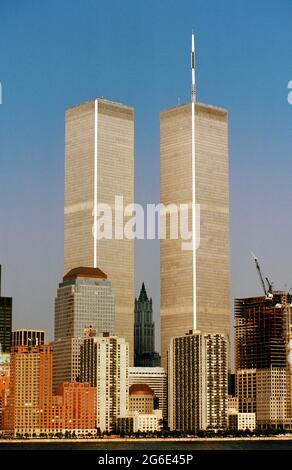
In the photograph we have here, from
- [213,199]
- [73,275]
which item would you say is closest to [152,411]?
→ [73,275]

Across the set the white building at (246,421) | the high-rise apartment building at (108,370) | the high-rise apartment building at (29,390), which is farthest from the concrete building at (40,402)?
the white building at (246,421)

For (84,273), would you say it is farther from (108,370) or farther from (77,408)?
(77,408)

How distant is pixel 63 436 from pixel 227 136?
29.7 meters

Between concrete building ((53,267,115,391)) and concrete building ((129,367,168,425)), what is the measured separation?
3.51 metres

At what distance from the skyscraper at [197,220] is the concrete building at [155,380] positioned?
219 cm

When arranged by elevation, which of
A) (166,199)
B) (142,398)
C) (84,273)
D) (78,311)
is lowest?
(142,398)

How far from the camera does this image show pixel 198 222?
8450 centimetres

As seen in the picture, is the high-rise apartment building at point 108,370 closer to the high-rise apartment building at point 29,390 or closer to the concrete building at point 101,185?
the high-rise apartment building at point 29,390

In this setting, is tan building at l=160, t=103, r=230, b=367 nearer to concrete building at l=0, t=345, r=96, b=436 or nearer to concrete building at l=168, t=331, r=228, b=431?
concrete building at l=168, t=331, r=228, b=431

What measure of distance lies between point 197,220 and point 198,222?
0.16 m

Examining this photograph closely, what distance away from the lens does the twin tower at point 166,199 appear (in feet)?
270

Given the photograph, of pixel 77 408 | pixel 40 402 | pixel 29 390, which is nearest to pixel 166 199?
pixel 77 408

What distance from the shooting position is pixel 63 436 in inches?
2581

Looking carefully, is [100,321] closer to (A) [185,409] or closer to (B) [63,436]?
(A) [185,409]
